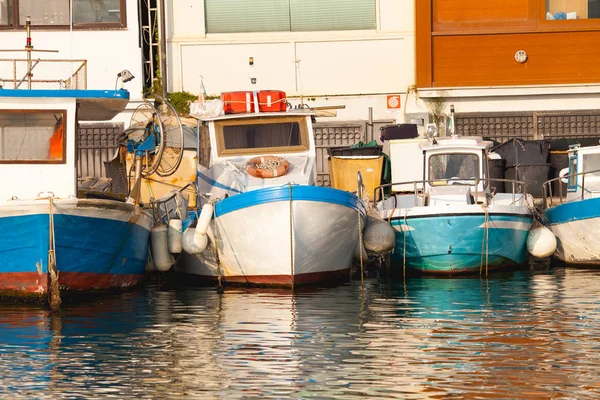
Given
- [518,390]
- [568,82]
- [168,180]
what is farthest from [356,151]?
[518,390]

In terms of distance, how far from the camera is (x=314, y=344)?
1278cm

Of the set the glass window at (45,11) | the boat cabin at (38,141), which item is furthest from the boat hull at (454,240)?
the glass window at (45,11)

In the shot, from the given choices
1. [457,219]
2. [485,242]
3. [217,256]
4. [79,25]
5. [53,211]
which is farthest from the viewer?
[79,25]

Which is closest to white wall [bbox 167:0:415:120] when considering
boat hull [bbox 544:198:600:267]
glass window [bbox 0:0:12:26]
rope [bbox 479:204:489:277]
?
glass window [bbox 0:0:12:26]

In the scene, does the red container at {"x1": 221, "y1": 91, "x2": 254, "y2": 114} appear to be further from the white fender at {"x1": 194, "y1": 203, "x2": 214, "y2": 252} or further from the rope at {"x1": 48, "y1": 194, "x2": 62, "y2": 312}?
the rope at {"x1": 48, "y1": 194, "x2": 62, "y2": 312}

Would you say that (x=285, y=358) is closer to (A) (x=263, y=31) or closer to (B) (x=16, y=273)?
(B) (x=16, y=273)

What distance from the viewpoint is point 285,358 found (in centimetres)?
1198

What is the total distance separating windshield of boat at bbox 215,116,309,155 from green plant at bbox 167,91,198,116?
19.5 ft

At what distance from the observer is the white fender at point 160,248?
19062 millimetres

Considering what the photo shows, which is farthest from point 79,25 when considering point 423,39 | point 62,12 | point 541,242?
point 541,242

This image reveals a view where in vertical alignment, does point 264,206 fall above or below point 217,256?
above

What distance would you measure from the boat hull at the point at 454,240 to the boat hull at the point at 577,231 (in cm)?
99

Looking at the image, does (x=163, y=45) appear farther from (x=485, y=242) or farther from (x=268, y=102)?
(x=485, y=242)

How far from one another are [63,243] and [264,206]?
279cm
